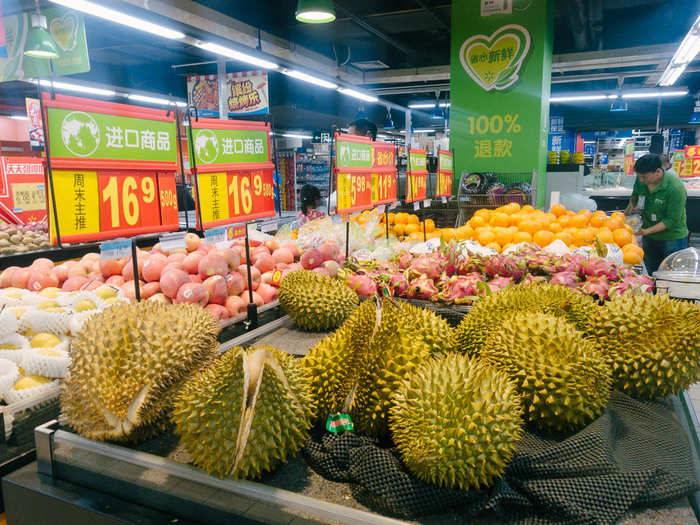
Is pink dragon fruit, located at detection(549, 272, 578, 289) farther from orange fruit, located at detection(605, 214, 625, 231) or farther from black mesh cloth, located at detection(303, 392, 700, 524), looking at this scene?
orange fruit, located at detection(605, 214, 625, 231)

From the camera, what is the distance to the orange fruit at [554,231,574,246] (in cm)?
344

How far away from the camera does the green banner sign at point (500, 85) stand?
6.33 meters

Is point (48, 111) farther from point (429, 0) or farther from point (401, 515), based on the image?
point (429, 0)

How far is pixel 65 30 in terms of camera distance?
18.8 ft

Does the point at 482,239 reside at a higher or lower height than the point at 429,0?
lower

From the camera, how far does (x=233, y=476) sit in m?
0.95

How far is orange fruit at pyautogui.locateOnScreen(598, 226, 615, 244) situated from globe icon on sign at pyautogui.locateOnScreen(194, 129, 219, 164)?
109 inches

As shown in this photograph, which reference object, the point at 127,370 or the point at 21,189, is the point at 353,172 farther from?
the point at 21,189

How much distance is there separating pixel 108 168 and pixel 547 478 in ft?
4.90

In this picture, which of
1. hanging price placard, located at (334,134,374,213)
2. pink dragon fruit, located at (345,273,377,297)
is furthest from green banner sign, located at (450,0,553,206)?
pink dragon fruit, located at (345,273,377,297)

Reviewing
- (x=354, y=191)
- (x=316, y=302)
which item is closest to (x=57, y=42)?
(x=354, y=191)

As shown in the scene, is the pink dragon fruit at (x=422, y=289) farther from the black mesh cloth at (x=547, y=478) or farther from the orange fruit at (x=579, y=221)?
the orange fruit at (x=579, y=221)

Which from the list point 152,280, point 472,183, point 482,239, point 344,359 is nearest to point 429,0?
point 472,183

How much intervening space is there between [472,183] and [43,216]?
20.1 ft
